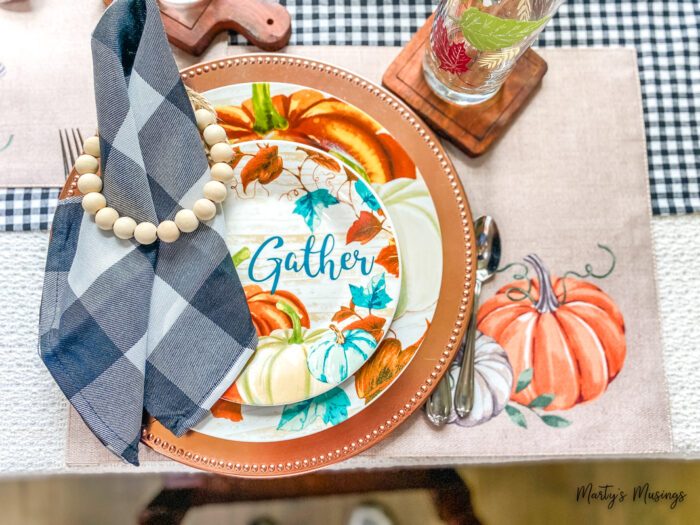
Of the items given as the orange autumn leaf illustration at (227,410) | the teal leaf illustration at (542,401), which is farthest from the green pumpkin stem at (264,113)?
the teal leaf illustration at (542,401)

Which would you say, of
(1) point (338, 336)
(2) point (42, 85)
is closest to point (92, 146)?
(2) point (42, 85)

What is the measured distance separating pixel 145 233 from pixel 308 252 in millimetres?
116

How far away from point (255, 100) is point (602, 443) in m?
0.40

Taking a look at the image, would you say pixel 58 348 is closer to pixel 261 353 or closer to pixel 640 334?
pixel 261 353

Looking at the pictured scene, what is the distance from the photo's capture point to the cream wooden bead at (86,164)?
1.18 feet

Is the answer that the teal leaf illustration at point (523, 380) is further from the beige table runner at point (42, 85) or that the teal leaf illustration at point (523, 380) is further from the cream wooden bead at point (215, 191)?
the beige table runner at point (42, 85)

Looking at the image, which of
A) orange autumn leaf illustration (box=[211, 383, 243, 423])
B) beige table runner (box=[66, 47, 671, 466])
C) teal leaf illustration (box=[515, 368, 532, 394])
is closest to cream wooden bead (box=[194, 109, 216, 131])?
beige table runner (box=[66, 47, 671, 466])

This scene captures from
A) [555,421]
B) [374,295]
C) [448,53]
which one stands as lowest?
[555,421]

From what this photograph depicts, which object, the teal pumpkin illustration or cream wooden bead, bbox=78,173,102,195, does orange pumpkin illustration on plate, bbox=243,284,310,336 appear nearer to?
the teal pumpkin illustration

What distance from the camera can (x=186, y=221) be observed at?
35cm

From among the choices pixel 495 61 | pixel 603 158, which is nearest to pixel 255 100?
pixel 495 61

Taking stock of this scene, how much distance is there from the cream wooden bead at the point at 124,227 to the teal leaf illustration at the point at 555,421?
36cm

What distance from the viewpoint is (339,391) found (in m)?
0.36

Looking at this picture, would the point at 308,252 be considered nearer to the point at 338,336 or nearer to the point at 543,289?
the point at 338,336
